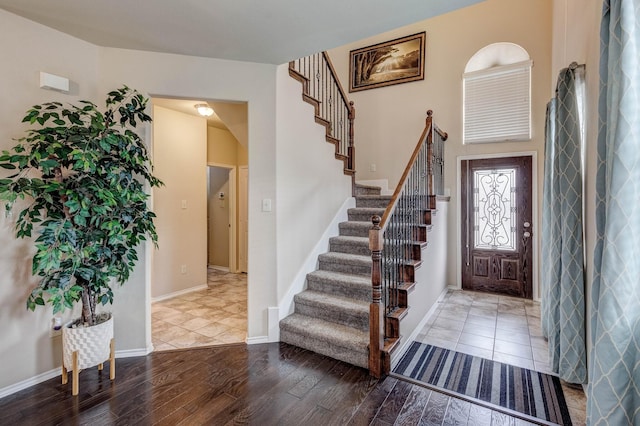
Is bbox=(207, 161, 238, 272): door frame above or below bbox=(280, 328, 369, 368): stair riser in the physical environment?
above

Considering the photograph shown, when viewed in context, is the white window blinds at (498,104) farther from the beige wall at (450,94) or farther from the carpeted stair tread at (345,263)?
the carpeted stair tread at (345,263)

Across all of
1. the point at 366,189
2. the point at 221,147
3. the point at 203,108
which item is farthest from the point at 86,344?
the point at 221,147

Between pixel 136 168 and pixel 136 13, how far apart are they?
1079 mm

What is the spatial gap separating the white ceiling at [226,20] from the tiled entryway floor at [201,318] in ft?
8.90

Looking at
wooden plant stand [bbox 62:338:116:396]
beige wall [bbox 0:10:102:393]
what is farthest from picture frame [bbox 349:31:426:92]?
wooden plant stand [bbox 62:338:116:396]

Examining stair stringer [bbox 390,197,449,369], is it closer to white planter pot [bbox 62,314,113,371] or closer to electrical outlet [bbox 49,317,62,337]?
white planter pot [bbox 62,314,113,371]

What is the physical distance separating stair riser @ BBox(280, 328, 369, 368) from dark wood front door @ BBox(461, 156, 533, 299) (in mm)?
2901

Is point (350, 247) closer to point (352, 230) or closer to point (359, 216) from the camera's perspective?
point (352, 230)

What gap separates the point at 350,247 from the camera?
142 inches

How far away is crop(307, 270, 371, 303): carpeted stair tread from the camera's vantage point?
2957 mm

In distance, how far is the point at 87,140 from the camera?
2012 millimetres

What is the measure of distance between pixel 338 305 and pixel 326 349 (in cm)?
41

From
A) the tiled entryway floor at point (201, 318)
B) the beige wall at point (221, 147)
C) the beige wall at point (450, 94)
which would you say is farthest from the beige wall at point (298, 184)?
the beige wall at point (221, 147)

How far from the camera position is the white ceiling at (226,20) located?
1945 mm
